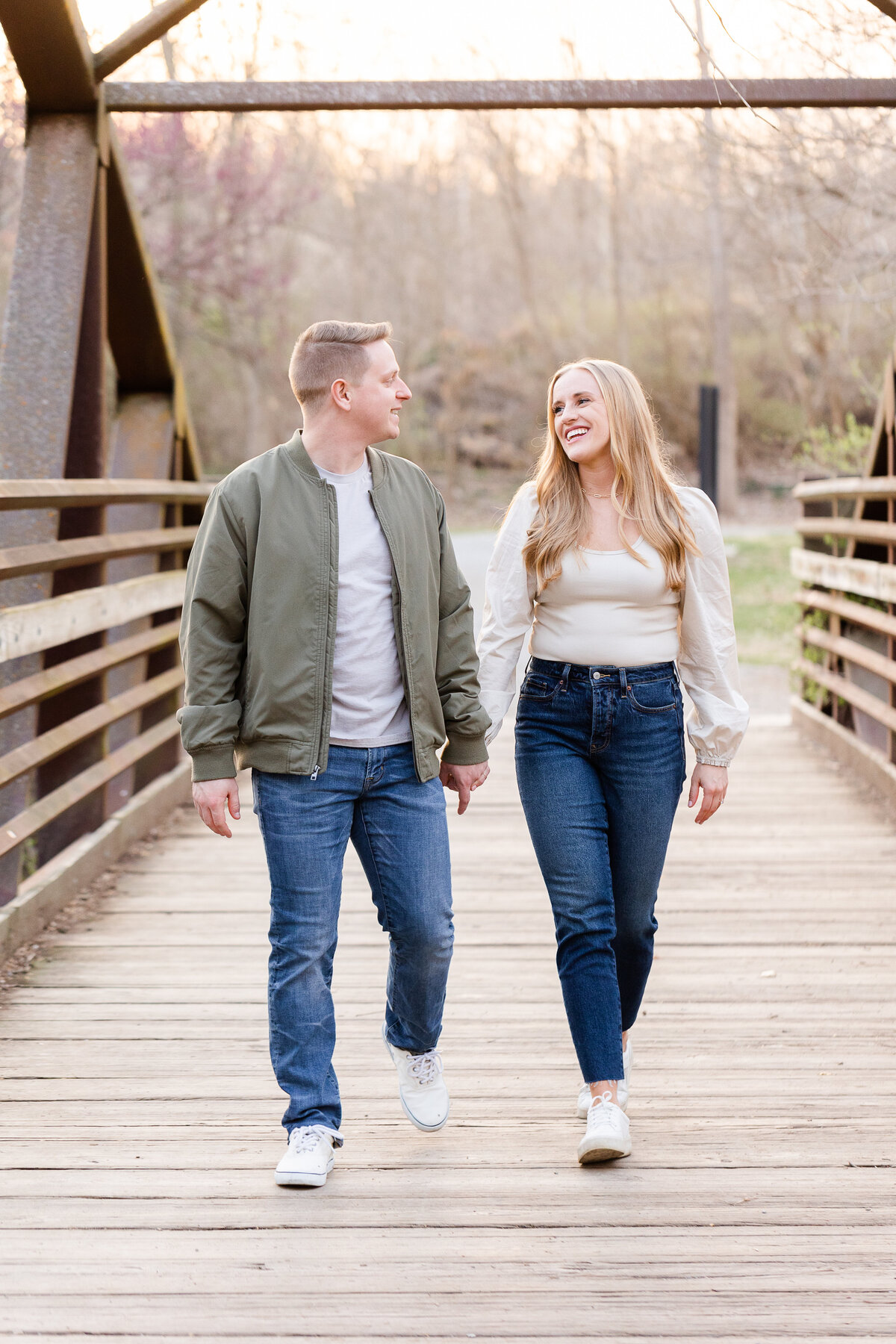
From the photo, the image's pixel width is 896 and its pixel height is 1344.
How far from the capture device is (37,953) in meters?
4.43

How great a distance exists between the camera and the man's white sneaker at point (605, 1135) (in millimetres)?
2928

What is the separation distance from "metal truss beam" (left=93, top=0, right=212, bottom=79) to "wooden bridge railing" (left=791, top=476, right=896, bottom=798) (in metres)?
3.46

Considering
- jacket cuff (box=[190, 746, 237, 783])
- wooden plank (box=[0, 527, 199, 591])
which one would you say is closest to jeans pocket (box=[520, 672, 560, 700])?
jacket cuff (box=[190, 746, 237, 783])

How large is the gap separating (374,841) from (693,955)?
1853 millimetres

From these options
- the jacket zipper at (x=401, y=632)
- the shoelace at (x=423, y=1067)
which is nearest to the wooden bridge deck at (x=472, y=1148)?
the shoelace at (x=423, y=1067)

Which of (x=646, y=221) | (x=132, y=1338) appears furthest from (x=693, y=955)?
(x=646, y=221)

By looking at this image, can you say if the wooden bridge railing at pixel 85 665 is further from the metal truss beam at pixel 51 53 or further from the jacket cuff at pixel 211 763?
the jacket cuff at pixel 211 763

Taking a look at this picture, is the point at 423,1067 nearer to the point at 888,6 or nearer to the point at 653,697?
the point at 653,697

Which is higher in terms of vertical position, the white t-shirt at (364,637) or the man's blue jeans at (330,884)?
the white t-shirt at (364,637)

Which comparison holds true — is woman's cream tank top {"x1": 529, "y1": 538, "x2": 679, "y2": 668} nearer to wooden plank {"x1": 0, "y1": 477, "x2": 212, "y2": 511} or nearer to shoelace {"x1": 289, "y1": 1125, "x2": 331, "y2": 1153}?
shoelace {"x1": 289, "y1": 1125, "x2": 331, "y2": 1153}

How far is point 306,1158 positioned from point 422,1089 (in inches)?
14.0

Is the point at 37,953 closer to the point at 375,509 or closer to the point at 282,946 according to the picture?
the point at 282,946

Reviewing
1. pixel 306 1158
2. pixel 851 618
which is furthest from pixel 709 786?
pixel 851 618

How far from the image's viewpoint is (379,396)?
2.88 metres
